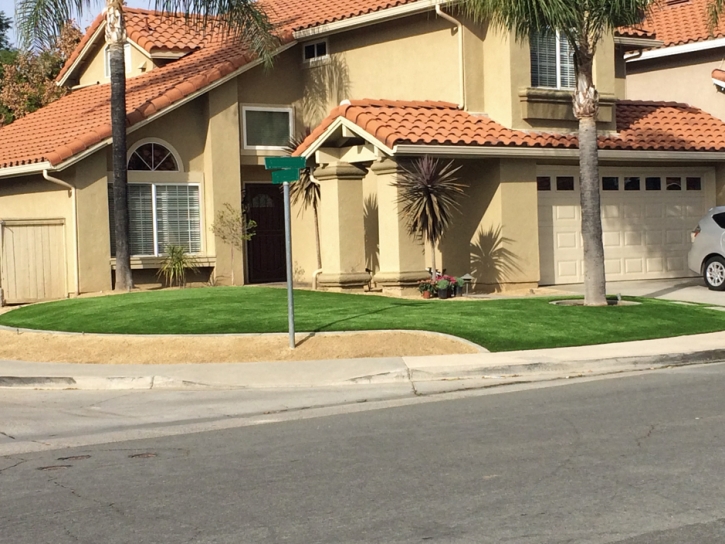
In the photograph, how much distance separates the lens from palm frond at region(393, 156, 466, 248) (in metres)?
20.4

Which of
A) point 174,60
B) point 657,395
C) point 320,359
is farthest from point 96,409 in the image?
point 174,60

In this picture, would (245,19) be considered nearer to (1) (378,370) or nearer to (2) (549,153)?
(2) (549,153)

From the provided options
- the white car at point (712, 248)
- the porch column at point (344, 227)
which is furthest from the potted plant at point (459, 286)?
the white car at point (712, 248)

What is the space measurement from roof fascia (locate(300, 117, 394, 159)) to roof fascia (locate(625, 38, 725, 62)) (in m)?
8.90

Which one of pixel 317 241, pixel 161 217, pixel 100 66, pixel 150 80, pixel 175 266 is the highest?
pixel 100 66

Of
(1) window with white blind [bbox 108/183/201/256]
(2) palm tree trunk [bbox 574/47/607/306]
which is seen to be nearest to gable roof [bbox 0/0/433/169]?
(1) window with white blind [bbox 108/183/201/256]

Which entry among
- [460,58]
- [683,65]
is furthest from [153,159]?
[683,65]

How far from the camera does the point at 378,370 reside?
1352 centimetres

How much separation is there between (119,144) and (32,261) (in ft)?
10.5

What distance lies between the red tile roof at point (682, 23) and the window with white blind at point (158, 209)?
1229 centimetres

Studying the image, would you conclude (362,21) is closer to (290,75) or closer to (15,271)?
(290,75)

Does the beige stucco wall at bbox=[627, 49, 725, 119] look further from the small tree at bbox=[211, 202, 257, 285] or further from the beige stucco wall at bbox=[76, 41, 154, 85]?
the beige stucco wall at bbox=[76, 41, 154, 85]

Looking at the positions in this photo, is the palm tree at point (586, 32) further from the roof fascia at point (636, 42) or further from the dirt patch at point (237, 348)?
the roof fascia at point (636, 42)

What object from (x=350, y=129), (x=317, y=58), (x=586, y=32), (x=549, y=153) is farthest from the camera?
(x=317, y=58)
